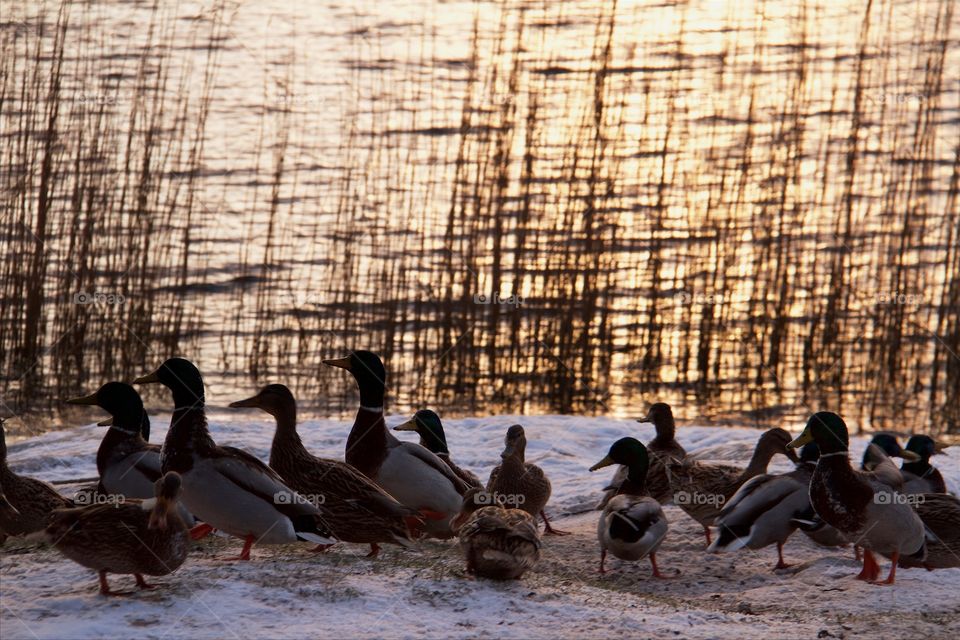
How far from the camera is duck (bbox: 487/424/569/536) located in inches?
284

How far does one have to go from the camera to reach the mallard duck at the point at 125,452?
6453 mm

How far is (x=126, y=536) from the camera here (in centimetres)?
499

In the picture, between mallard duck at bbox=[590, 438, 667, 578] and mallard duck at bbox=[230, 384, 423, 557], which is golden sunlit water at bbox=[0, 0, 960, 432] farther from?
→ mallard duck at bbox=[230, 384, 423, 557]

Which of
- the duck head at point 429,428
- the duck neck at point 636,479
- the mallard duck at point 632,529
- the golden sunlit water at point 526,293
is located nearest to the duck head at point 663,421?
the duck neck at point 636,479

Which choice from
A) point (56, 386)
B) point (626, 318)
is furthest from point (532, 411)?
point (56, 386)

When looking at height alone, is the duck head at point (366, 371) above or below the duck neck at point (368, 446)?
above

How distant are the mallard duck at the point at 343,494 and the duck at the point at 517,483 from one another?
825 mm

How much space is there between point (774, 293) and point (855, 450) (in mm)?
3575

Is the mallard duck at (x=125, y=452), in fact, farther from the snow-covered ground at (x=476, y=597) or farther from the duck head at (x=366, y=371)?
the duck head at (x=366, y=371)

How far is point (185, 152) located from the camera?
796 inches

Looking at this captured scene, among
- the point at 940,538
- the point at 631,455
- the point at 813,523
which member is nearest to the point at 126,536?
the point at 631,455

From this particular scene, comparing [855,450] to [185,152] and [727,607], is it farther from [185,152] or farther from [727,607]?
[185,152]

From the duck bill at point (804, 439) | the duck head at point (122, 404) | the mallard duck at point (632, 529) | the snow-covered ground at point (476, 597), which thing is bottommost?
the snow-covered ground at point (476, 597)

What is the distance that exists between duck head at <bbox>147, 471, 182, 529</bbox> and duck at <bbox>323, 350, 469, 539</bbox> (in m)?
1.96
